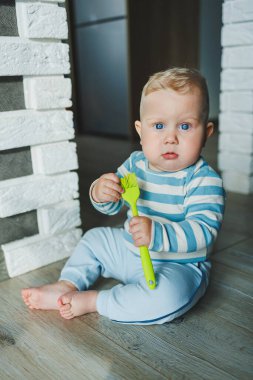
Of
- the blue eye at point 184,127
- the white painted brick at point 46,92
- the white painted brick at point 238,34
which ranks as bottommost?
the blue eye at point 184,127

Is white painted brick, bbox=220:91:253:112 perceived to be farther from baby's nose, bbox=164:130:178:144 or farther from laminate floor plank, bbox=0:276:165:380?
laminate floor plank, bbox=0:276:165:380

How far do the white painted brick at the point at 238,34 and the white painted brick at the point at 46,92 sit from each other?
0.68m

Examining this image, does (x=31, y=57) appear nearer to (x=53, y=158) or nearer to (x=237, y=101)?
(x=53, y=158)

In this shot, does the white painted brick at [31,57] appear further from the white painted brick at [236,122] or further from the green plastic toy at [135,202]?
the white painted brick at [236,122]

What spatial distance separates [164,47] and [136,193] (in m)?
2.33

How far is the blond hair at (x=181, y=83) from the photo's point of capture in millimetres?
734

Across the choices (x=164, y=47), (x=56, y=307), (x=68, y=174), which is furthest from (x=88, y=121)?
(x=56, y=307)

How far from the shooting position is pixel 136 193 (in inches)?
30.3

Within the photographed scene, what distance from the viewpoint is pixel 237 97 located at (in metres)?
1.41

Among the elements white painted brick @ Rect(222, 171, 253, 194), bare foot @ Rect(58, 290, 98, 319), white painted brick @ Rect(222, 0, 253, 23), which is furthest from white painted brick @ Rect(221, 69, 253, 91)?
bare foot @ Rect(58, 290, 98, 319)

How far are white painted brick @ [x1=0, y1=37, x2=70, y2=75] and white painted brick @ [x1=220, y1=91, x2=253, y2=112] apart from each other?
70 cm

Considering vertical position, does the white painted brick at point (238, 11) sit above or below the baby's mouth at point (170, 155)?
above

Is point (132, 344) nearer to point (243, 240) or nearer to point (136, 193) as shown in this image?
point (136, 193)

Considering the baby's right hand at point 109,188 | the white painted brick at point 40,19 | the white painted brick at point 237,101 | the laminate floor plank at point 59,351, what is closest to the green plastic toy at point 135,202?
the baby's right hand at point 109,188
